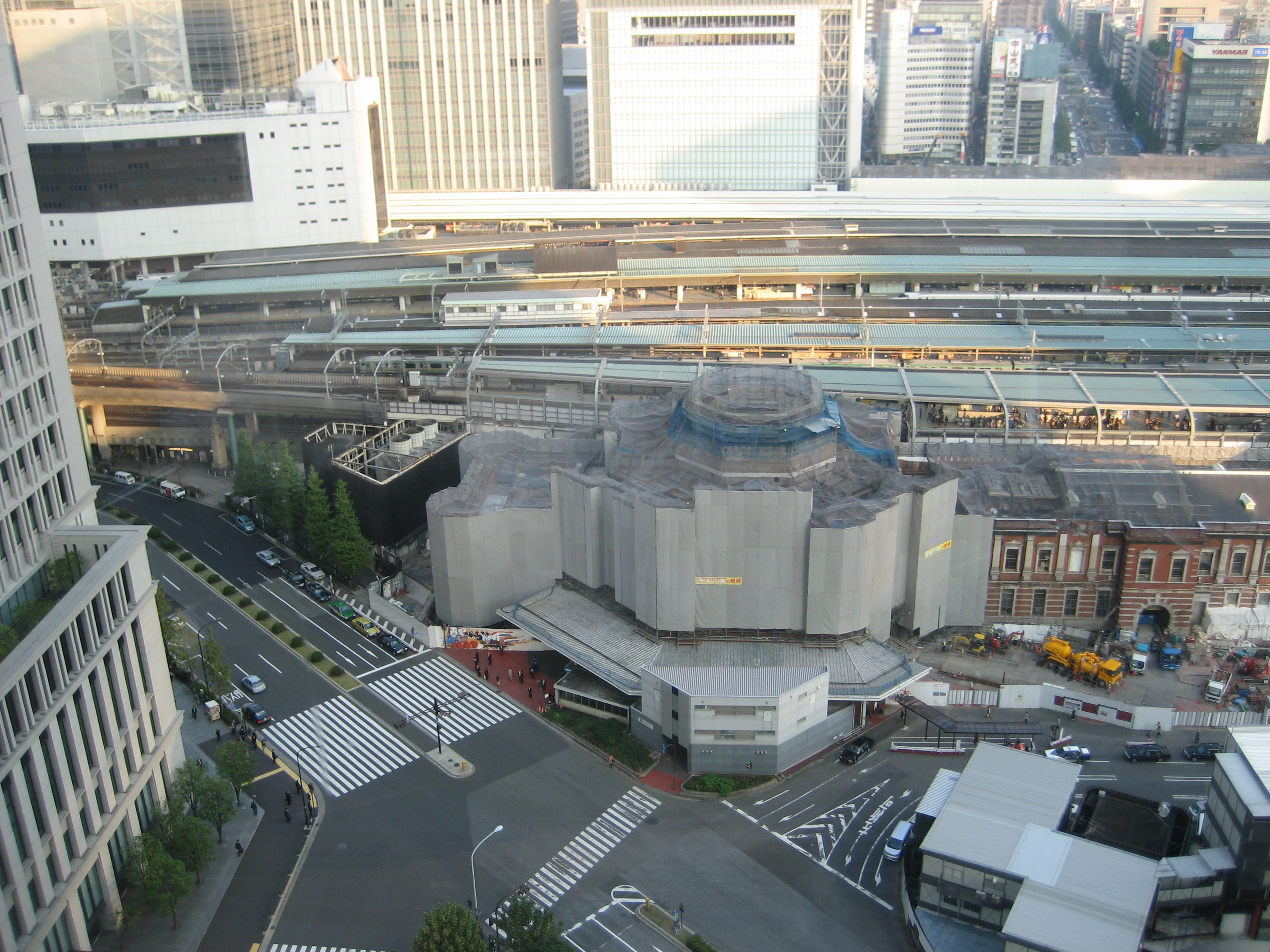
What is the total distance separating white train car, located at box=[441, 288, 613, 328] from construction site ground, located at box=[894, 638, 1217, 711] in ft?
200

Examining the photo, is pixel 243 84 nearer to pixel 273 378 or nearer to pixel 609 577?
pixel 273 378

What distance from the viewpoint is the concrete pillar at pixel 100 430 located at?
126 metres

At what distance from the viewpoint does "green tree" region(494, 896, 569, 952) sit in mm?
60062

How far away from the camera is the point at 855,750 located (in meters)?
77.9

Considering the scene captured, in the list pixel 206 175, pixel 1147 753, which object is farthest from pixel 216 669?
pixel 206 175

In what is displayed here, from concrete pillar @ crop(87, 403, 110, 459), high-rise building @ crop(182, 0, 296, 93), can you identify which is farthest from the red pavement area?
high-rise building @ crop(182, 0, 296, 93)

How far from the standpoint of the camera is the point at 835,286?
146125mm

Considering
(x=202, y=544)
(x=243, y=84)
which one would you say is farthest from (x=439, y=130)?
(x=202, y=544)

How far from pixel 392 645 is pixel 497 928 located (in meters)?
33.0

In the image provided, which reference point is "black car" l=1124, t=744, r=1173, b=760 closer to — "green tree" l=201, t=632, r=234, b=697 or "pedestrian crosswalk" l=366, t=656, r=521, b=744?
"pedestrian crosswalk" l=366, t=656, r=521, b=744

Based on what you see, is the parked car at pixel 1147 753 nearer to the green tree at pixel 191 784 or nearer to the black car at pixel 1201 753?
the black car at pixel 1201 753

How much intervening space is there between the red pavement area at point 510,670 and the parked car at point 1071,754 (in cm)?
3273

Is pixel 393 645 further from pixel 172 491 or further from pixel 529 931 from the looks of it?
pixel 172 491

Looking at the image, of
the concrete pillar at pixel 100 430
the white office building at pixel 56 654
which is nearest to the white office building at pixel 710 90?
the concrete pillar at pixel 100 430
